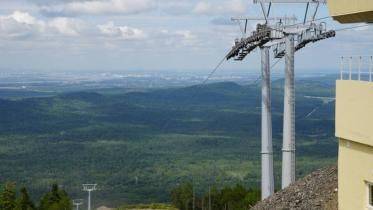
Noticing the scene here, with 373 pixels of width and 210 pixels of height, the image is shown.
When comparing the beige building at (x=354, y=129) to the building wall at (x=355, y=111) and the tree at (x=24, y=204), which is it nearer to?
the building wall at (x=355, y=111)

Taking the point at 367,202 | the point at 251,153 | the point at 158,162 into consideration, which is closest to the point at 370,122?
the point at 367,202

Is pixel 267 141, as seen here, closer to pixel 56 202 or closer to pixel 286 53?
pixel 286 53

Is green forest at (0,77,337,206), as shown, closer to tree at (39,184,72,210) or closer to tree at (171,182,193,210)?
tree at (171,182,193,210)

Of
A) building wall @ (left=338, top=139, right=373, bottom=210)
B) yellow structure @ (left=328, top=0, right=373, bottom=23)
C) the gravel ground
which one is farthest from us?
the gravel ground

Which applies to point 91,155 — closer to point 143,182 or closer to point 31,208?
point 143,182

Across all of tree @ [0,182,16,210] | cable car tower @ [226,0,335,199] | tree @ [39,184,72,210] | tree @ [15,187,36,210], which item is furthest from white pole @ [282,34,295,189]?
tree @ [0,182,16,210]

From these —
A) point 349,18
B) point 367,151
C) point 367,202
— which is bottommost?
point 367,202

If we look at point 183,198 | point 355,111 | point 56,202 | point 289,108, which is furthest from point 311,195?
point 183,198
